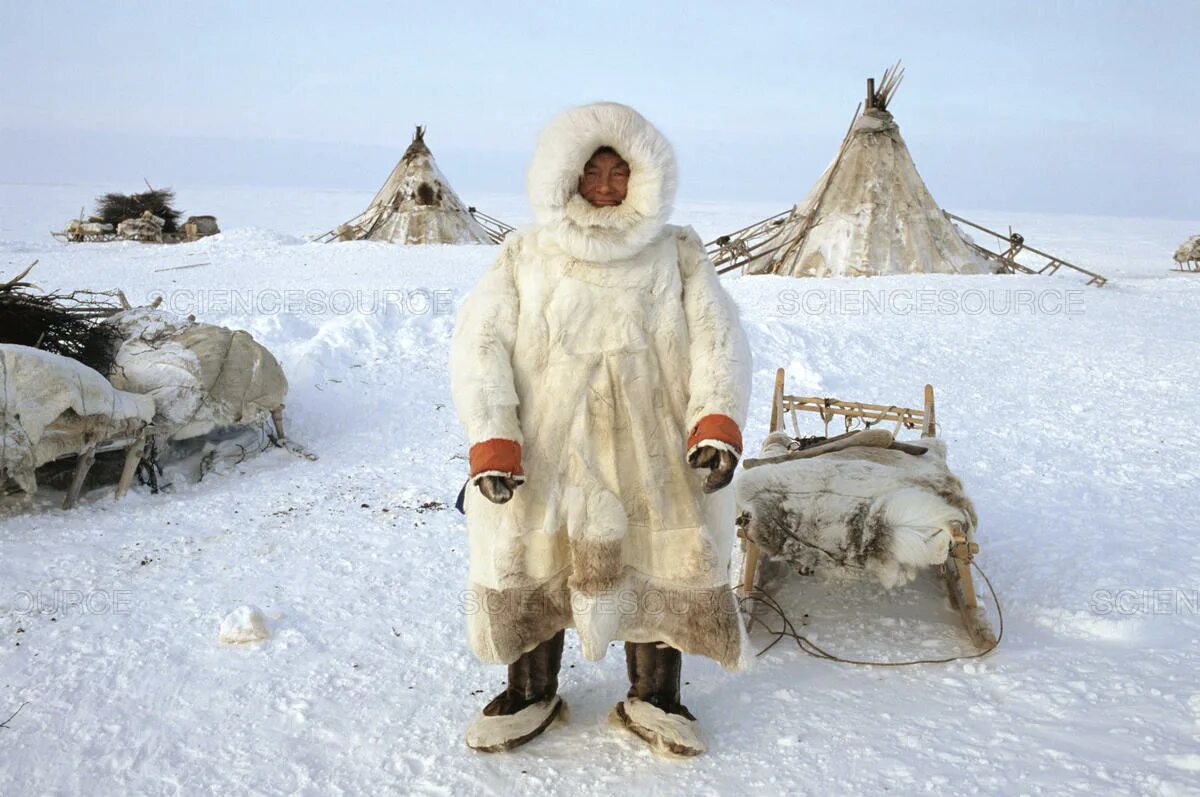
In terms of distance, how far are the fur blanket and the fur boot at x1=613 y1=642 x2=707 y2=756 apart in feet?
2.48

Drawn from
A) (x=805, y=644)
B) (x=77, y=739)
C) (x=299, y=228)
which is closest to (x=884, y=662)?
(x=805, y=644)

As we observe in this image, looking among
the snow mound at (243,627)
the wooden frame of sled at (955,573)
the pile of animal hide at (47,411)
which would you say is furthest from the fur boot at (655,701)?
the pile of animal hide at (47,411)

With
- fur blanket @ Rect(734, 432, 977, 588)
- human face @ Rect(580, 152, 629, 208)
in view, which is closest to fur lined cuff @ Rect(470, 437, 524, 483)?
human face @ Rect(580, 152, 629, 208)

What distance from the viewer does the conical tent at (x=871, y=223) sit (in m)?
9.54

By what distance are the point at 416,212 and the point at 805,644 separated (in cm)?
1117

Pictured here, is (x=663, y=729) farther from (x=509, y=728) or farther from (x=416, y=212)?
(x=416, y=212)

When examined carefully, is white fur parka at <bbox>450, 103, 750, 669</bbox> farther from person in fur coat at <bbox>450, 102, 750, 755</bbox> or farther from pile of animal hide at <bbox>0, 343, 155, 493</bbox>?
pile of animal hide at <bbox>0, 343, 155, 493</bbox>

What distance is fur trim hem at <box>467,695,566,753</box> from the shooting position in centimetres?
220

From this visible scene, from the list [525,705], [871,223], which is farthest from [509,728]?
[871,223]

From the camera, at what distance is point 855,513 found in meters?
2.84

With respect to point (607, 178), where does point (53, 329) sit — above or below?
below

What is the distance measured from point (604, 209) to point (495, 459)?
0.63m

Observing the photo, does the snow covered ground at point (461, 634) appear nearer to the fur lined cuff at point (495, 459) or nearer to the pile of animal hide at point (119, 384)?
the pile of animal hide at point (119, 384)

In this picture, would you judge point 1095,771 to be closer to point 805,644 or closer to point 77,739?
point 805,644
